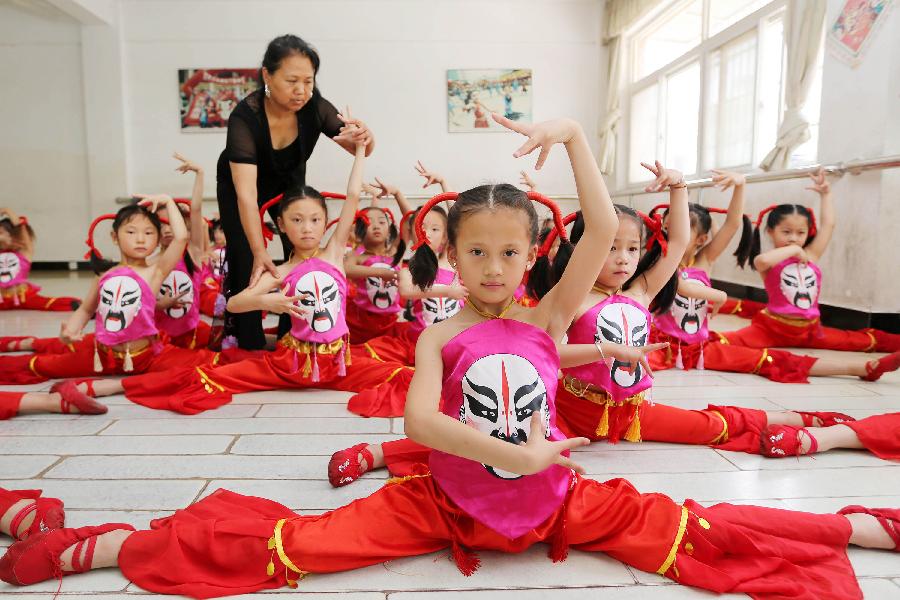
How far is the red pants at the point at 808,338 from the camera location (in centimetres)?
331

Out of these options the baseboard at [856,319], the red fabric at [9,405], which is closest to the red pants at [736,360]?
the baseboard at [856,319]

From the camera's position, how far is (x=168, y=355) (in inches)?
108

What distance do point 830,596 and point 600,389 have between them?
2.76 feet

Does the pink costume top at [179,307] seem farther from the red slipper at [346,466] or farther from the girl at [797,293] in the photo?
the girl at [797,293]

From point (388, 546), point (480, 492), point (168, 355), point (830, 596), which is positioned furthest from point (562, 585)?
point (168, 355)

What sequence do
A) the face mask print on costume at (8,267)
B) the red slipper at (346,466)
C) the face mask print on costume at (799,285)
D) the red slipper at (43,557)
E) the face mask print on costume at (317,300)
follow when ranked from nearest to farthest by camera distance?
the red slipper at (43,557) < the red slipper at (346,466) < the face mask print on costume at (317,300) < the face mask print on costume at (799,285) < the face mask print on costume at (8,267)

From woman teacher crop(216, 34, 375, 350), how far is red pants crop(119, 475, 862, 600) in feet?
4.71

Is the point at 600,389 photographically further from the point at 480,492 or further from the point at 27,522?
the point at 27,522

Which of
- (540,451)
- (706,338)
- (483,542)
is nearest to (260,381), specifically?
(483,542)

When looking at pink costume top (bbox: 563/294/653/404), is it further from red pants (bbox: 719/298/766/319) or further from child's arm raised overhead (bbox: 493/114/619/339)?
red pants (bbox: 719/298/766/319)

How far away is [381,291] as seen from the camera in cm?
334

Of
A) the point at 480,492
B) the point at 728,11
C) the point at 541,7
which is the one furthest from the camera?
the point at 541,7

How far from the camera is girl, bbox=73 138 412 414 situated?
2.42m

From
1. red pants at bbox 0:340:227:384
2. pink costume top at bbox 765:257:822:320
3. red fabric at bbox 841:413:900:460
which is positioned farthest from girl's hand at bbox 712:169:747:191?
red pants at bbox 0:340:227:384
